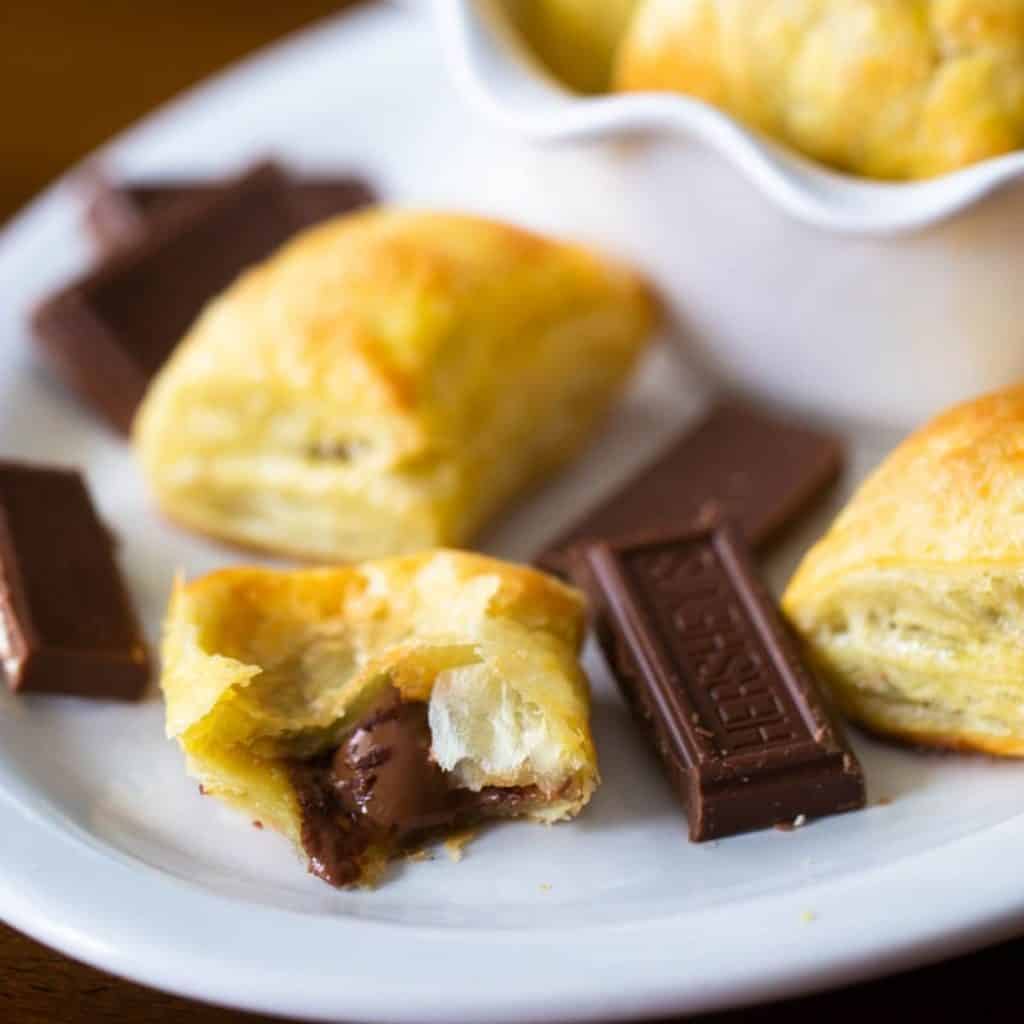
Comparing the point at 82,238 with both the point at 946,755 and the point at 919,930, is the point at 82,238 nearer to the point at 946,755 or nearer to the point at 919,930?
the point at 946,755

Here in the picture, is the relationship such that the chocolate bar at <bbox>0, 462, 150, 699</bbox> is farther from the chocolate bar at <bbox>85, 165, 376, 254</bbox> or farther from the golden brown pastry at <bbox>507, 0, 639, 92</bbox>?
the golden brown pastry at <bbox>507, 0, 639, 92</bbox>

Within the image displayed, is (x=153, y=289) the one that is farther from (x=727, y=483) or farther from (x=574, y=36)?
(x=727, y=483)

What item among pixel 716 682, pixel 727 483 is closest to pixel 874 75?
pixel 727 483

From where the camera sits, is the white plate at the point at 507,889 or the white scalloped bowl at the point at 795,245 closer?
the white plate at the point at 507,889

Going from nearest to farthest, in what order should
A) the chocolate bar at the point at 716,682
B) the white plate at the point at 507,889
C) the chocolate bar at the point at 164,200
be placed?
the white plate at the point at 507,889
the chocolate bar at the point at 716,682
the chocolate bar at the point at 164,200

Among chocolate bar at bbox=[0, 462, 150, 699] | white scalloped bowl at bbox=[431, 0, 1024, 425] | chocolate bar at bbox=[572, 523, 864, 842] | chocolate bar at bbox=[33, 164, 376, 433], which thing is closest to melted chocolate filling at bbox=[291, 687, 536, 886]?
chocolate bar at bbox=[572, 523, 864, 842]

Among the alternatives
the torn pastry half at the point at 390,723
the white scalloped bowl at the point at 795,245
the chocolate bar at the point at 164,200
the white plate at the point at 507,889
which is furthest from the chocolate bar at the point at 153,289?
the torn pastry half at the point at 390,723

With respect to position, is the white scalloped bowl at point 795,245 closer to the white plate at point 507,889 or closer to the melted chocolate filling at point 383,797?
the white plate at point 507,889
